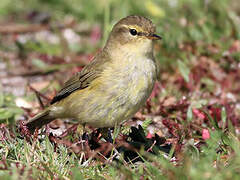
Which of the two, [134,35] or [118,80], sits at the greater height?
[134,35]

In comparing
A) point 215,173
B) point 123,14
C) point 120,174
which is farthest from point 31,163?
point 123,14

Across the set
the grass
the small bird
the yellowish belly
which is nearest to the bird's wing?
the small bird

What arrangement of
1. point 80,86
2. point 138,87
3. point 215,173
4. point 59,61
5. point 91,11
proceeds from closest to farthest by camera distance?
point 215,173
point 138,87
point 80,86
point 59,61
point 91,11

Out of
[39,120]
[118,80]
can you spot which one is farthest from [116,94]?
[39,120]

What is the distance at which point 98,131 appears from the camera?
195 inches

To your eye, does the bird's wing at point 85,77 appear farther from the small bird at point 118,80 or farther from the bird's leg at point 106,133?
the bird's leg at point 106,133

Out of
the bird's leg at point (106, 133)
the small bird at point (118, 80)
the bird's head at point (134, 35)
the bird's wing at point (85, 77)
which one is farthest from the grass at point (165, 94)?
the bird's head at point (134, 35)

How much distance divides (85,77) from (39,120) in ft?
2.55

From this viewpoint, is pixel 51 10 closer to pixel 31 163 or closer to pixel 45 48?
pixel 45 48

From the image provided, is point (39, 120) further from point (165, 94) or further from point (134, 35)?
point (165, 94)

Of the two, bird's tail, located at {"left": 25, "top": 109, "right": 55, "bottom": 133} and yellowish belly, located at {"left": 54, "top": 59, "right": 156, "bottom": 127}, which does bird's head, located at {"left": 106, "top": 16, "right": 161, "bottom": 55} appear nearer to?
yellowish belly, located at {"left": 54, "top": 59, "right": 156, "bottom": 127}

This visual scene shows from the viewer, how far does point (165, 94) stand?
5949 millimetres

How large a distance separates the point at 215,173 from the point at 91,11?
6.01 metres

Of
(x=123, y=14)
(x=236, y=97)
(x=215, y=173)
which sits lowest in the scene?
(x=236, y=97)
